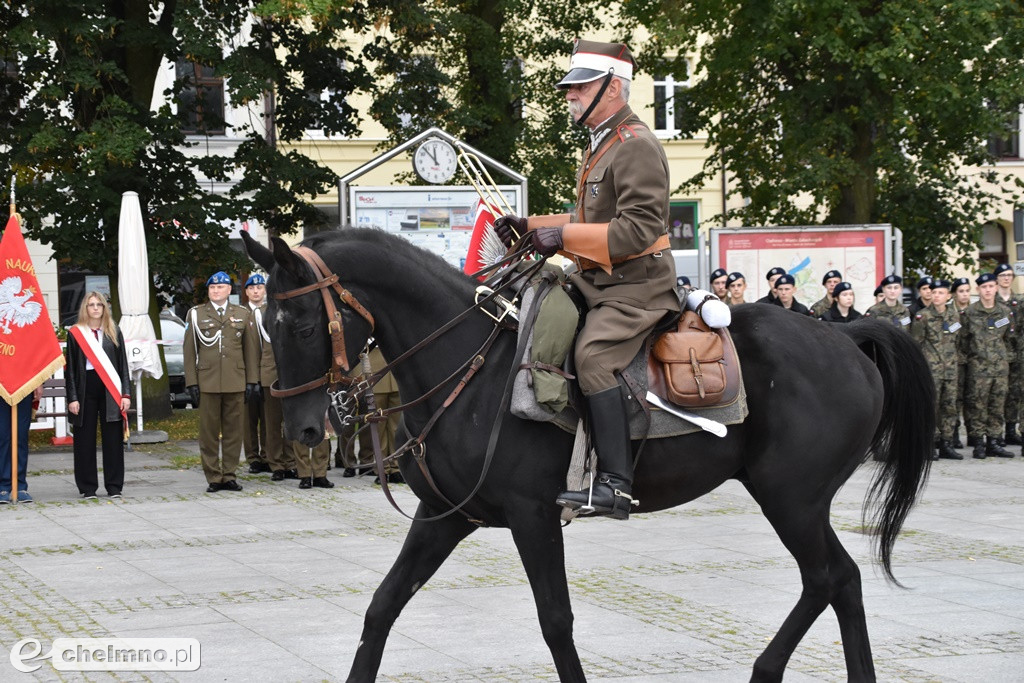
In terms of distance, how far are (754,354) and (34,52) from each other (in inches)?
639

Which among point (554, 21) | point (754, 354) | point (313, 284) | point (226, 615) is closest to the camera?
point (313, 284)

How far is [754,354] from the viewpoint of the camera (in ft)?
20.6

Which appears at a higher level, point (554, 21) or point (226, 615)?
point (554, 21)

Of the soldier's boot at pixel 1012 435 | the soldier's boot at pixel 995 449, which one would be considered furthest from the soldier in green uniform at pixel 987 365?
the soldier's boot at pixel 1012 435

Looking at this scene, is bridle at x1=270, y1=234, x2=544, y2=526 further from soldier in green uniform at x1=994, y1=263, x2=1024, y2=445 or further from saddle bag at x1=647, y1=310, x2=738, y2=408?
soldier in green uniform at x1=994, y1=263, x2=1024, y2=445

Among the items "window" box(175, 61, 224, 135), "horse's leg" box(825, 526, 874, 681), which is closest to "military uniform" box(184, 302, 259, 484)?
"window" box(175, 61, 224, 135)

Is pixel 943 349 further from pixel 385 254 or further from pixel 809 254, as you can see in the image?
pixel 385 254

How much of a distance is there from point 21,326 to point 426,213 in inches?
210

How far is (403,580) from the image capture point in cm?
585

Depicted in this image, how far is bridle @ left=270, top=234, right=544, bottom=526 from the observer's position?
18.2 feet

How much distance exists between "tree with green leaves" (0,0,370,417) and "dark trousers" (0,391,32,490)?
673 cm

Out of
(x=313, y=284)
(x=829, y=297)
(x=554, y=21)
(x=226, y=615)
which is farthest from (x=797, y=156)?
(x=313, y=284)

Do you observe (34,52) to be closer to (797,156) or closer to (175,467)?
(175,467)

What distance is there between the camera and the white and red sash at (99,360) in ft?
45.8
